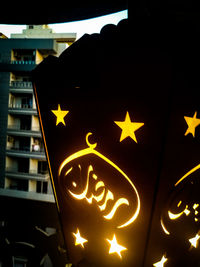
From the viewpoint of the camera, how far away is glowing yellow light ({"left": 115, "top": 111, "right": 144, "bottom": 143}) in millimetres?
492

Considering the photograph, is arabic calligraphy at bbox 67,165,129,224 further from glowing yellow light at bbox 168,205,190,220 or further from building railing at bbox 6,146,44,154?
building railing at bbox 6,146,44,154

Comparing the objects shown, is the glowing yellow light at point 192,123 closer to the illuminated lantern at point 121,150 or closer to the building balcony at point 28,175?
the illuminated lantern at point 121,150

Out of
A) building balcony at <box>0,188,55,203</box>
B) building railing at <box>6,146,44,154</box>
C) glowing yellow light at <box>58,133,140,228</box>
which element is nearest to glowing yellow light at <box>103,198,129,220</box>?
glowing yellow light at <box>58,133,140,228</box>

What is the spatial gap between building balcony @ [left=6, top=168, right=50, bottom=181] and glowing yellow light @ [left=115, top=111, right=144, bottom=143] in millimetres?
10428

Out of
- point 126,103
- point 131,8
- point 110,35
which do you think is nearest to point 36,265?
point 126,103

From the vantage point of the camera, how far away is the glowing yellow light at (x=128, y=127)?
492 millimetres

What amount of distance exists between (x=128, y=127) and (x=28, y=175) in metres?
11.4

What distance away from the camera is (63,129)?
597 mm

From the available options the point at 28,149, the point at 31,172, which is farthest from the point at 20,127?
the point at 31,172

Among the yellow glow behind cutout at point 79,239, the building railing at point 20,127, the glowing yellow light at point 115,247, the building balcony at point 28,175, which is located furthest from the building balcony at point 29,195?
the building balcony at point 28,175

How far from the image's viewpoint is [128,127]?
1.63ft

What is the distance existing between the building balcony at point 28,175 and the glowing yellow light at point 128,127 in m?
10.4

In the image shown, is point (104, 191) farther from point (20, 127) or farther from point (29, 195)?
point (20, 127)

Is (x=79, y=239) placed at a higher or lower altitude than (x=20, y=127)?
lower
